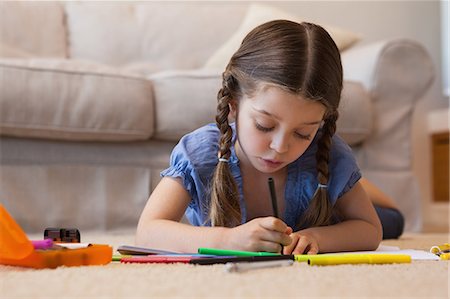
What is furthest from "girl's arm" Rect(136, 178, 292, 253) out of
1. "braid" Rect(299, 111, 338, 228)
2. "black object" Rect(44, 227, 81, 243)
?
"braid" Rect(299, 111, 338, 228)

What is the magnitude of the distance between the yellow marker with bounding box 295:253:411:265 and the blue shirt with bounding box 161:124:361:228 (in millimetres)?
259

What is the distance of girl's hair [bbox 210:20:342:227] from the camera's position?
109cm

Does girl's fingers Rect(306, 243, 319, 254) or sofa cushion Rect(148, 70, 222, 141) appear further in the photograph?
sofa cushion Rect(148, 70, 222, 141)

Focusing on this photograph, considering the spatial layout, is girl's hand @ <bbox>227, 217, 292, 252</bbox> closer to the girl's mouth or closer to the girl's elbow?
the girl's mouth

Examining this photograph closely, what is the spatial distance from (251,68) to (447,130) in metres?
2.09

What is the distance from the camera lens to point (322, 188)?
1.20 meters

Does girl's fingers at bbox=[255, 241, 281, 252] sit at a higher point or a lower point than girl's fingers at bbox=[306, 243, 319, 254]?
higher

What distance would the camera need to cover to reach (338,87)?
1.15 metres

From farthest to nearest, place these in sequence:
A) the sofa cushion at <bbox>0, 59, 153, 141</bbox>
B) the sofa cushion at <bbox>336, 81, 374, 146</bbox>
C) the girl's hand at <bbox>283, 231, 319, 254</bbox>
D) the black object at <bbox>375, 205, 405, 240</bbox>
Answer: the sofa cushion at <bbox>336, 81, 374, 146</bbox> < the sofa cushion at <bbox>0, 59, 153, 141</bbox> < the black object at <bbox>375, 205, 405, 240</bbox> < the girl's hand at <bbox>283, 231, 319, 254</bbox>

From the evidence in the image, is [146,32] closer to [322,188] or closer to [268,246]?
[322,188]

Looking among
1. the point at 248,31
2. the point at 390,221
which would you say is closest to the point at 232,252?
the point at 390,221

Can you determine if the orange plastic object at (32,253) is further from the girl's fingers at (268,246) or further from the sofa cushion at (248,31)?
the sofa cushion at (248,31)

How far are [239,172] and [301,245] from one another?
0.23 meters

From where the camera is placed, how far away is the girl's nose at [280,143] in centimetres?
106
